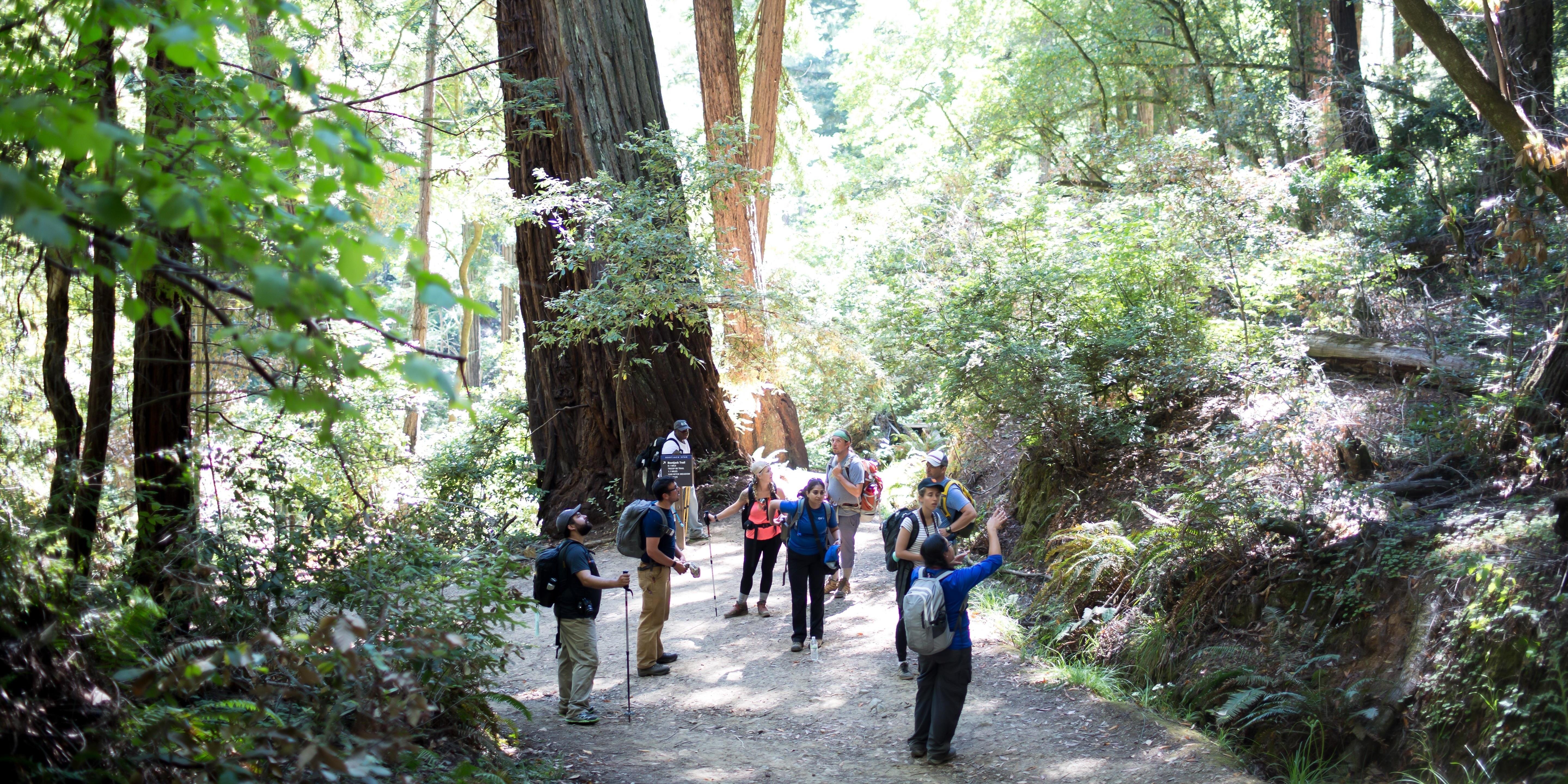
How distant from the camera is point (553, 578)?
6.64 meters

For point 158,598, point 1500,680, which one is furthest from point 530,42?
point 1500,680

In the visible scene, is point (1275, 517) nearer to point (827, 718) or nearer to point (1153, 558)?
point (1153, 558)

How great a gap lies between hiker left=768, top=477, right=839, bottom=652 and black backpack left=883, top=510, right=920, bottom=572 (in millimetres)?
777

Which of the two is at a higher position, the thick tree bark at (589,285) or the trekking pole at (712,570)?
the thick tree bark at (589,285)

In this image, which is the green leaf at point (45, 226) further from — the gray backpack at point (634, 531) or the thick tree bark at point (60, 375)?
the gray backpack at point (634, 531)

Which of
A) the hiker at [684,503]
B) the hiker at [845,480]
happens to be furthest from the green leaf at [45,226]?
the hiker at [684,503]

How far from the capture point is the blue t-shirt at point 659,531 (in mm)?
7355

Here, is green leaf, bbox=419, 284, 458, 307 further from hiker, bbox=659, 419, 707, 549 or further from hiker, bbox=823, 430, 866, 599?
hiker, bbox=659, 419, 707, 549

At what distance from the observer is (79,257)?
9.11 ft

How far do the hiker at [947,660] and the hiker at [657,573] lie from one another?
2.09m

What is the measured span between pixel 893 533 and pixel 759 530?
2084mm

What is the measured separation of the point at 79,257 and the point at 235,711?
6.79 feet

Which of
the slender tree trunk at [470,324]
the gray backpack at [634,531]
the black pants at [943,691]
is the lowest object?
the black pants at [943,691]

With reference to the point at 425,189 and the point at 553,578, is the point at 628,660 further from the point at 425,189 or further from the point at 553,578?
the point at 425,189
